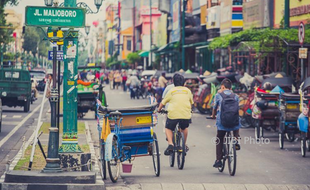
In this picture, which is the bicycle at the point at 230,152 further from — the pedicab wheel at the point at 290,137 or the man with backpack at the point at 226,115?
the pedicab wheel at the point at 290,137

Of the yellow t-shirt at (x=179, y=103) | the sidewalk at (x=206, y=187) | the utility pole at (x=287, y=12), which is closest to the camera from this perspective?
the sidewalk at (x=206, y=187)

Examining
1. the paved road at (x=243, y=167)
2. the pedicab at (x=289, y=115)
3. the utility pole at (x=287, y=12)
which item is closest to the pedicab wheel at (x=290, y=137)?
the paved road at (x=243, y=167)

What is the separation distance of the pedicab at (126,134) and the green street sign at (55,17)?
1.49m

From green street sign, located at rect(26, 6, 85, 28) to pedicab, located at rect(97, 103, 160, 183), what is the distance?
1488mm

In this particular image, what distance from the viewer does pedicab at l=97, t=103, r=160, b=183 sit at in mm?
11633

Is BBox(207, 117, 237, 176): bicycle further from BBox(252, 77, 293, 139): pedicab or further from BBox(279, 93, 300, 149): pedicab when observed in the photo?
BBox(252, 77, 293, 139): pedicab

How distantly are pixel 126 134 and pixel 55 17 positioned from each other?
7.65ft

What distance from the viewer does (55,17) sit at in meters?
11.0

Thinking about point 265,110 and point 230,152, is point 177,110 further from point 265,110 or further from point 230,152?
point 265,110

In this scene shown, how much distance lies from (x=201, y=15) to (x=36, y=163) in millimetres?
42395

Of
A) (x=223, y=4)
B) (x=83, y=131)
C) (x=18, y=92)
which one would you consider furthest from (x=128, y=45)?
(x=83, y=131)

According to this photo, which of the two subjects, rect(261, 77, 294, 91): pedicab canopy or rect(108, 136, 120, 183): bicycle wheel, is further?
rect(261, 77, 294, 91): pedicab canopy

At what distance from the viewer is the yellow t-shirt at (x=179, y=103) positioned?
43.2 ft

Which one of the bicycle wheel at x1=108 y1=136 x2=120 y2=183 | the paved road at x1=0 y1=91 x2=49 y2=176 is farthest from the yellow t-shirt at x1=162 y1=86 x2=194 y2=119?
the paved road at x1=0 y1=91 x2=49 y2=176
